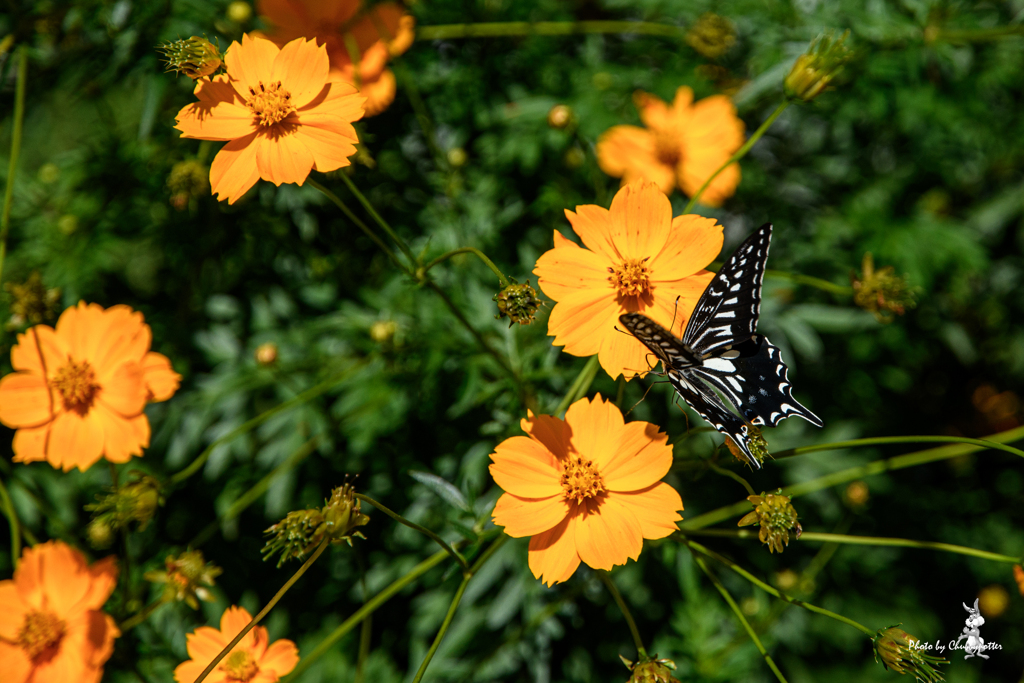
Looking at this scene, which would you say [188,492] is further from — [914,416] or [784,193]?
[914,416]

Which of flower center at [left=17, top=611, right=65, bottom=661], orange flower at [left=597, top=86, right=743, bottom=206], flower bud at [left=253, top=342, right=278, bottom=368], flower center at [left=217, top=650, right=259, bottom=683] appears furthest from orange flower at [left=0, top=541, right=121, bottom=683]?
orange flower at [left=597, top=86, right=743, bottom=206]

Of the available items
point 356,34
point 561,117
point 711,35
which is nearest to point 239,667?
point 561,117

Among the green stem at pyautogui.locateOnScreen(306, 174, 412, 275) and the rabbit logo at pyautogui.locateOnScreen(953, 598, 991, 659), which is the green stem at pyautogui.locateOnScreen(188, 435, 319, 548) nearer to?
the green stem at pyautogui.locateOnScreen(306, 174, 412, 275)

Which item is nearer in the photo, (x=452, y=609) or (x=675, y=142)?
(x=452, y=609)

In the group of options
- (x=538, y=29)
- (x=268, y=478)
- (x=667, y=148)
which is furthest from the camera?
(x=667, y=148)

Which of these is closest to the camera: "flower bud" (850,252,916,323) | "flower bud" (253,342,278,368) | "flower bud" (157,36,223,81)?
"flower bud" (157,36,223,81)

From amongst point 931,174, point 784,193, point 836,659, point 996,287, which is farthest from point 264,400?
point 996,287

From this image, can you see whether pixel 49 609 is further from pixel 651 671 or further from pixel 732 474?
pixel 732 474
